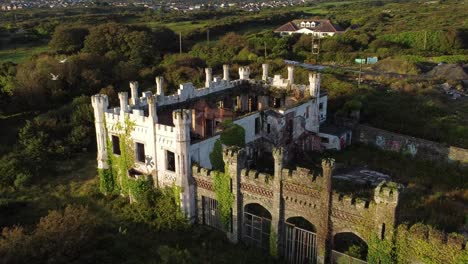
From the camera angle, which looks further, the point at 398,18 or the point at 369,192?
the point at 398,18

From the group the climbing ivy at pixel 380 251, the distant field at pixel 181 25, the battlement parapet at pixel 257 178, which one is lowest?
the climbing ivy at pixel 380 251

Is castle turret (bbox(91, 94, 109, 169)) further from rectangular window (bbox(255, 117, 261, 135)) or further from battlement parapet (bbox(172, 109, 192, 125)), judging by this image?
rectangular window (bbox(255, 117, 261, 135))

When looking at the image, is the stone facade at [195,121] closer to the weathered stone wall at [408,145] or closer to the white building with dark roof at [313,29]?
the weathered stone wall at [408,145]

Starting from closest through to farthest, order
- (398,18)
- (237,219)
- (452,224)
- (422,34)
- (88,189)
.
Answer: (237,219) → (452,224) → (88,189) → (422,34) → (398,18)

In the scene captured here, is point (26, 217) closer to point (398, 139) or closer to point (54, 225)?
point (54, 225)

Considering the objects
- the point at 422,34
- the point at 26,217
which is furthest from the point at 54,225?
the point at 422,34

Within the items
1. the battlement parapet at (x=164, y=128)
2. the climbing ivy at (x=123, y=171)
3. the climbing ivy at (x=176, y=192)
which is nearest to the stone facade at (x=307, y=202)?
the climbing ivy at (x=176, y=192)

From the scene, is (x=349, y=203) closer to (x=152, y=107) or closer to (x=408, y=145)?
(x=152, y=107)
